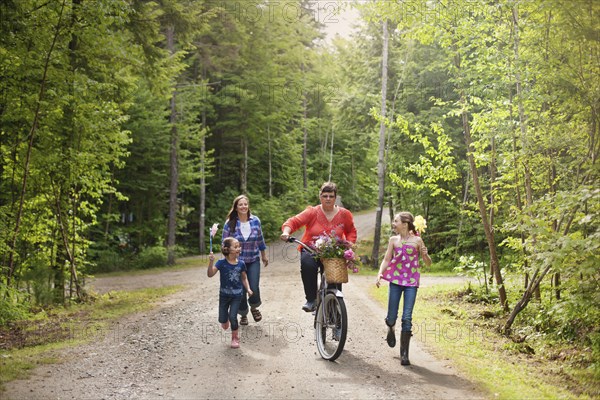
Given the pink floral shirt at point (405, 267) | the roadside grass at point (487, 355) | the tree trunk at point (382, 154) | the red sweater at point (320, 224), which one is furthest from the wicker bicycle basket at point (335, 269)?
the tree trunk at point (382, 154)

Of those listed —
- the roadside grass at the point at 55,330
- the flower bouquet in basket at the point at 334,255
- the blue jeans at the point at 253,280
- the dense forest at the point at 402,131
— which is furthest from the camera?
the blue jeans at the point at 253,280

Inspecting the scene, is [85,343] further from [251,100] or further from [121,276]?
[251,100]

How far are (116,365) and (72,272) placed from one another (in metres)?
6.35

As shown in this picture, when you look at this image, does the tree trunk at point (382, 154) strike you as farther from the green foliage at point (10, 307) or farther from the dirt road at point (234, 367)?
the green foliage at point (10, 307)

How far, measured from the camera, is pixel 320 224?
7.30 meters

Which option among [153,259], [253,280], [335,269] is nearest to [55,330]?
[253,280]

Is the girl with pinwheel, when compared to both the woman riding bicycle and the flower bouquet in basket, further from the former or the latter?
the woman riding bicycle

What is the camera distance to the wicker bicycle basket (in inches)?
268

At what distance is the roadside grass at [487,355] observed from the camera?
19.0 feet

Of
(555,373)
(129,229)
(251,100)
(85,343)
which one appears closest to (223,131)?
(251,100)

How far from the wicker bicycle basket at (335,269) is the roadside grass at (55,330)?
3.70 meters

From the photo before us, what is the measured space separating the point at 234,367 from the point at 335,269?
1.77m

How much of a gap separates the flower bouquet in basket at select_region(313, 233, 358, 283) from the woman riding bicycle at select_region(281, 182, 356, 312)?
0.31 metres

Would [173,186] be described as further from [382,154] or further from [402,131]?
[402,131]
